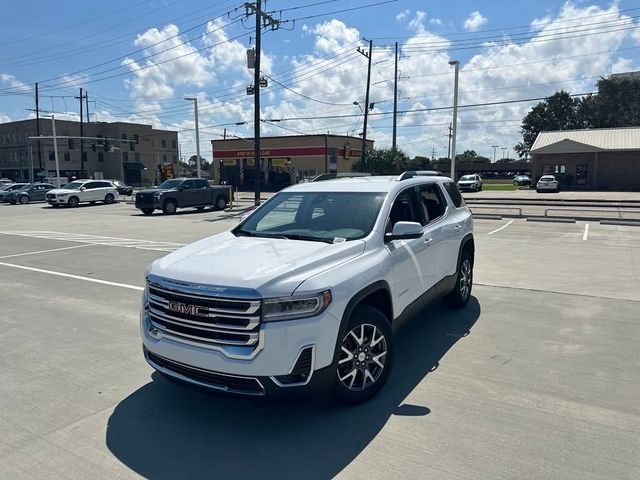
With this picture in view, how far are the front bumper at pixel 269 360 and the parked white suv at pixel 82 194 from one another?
109ft

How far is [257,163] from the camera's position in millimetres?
29047

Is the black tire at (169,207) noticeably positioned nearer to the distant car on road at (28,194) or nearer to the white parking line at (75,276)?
the white parking line at (75,276)

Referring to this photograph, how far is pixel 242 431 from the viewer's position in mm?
3510

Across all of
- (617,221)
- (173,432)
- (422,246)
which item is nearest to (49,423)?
(173,432)

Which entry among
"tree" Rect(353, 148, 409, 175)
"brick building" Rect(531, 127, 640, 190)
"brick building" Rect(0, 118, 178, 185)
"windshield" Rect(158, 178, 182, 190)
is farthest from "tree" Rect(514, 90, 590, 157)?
"windshield" Rect(158, 178, 182, 190)

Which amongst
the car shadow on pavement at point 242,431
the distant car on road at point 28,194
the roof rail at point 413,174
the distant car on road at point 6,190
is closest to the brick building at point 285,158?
the distant car on road at point 28,194

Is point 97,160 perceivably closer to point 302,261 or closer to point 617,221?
point 617,221

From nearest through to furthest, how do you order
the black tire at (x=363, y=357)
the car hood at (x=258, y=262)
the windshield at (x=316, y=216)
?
the car hood at (x=258, y=262)
the black tire at (x=363, y=357)
the windshield at (x=316, y=216)

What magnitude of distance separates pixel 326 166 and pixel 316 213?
48.7 meters

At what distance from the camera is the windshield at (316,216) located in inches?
175

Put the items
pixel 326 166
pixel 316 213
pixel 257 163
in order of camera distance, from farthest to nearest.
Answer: pixel 326 166 → pixel 257 163 → pixel 316 213

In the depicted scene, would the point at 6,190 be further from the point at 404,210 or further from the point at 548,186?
the point at 548,186

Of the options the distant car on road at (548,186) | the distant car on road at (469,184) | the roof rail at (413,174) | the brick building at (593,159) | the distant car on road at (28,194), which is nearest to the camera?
the roof rail at (413,174)

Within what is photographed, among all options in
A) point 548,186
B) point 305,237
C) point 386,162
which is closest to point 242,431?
point 305,237
